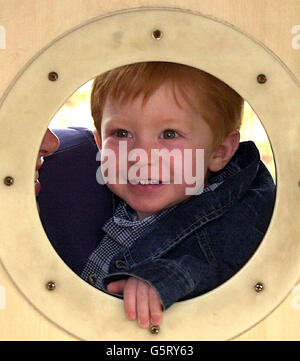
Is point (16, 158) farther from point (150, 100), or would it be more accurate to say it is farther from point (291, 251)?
point (291, 251)

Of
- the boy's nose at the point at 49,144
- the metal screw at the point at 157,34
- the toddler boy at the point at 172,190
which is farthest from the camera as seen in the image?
the boy's nose at the point at 49,144

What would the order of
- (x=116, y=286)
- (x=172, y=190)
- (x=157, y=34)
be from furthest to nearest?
(x=172, y=190) < (x=116, y=286) < (x=157, y=34)

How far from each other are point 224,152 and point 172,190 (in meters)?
0.11

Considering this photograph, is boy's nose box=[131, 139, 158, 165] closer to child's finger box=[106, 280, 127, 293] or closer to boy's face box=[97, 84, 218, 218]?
boy's face box=[97, 84, 218, 218]

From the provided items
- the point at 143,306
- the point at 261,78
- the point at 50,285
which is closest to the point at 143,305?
the point at 143,306

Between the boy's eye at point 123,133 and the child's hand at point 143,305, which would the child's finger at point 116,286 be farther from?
the boy's eye at point 123,133

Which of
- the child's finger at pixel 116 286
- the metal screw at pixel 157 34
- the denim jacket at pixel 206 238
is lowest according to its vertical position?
the child's finger at pixel 116 286

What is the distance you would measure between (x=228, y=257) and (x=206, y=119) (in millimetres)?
209

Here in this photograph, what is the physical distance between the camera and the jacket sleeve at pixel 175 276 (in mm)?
1244

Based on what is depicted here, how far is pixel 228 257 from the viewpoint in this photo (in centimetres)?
133

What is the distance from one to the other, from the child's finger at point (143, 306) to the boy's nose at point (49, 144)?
31 centimetres

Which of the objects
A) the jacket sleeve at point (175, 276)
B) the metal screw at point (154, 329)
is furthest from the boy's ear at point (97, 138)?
the metal screw at point (154, 329)

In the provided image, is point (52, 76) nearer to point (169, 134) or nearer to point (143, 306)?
point (169, 134)

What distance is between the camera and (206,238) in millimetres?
1348
